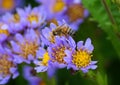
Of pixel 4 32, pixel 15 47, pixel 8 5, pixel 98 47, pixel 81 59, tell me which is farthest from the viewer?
pixel 8 5

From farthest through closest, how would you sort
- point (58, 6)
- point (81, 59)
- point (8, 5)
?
point (8, 5) < point (58, 6) < point (81, 59)

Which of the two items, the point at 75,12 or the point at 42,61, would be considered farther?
the point at 75,12

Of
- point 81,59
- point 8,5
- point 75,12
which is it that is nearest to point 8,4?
point 8,5

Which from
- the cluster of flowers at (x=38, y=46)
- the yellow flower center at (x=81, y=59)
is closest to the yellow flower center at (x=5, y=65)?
the cluster of flowers at (x=38, y=46)

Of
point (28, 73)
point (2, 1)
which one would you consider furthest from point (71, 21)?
point (2, 1)

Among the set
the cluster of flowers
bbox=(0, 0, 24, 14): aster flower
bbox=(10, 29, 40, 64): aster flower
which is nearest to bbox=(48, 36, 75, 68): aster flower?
the cluster of flowers

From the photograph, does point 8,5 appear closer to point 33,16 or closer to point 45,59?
point 33,16

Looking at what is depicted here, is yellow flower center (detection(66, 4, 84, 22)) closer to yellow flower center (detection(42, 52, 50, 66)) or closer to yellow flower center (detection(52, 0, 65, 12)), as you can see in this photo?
yellow flower center (detection(52, 0, 65, 12))

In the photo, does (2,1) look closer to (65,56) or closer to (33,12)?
(33,12)
